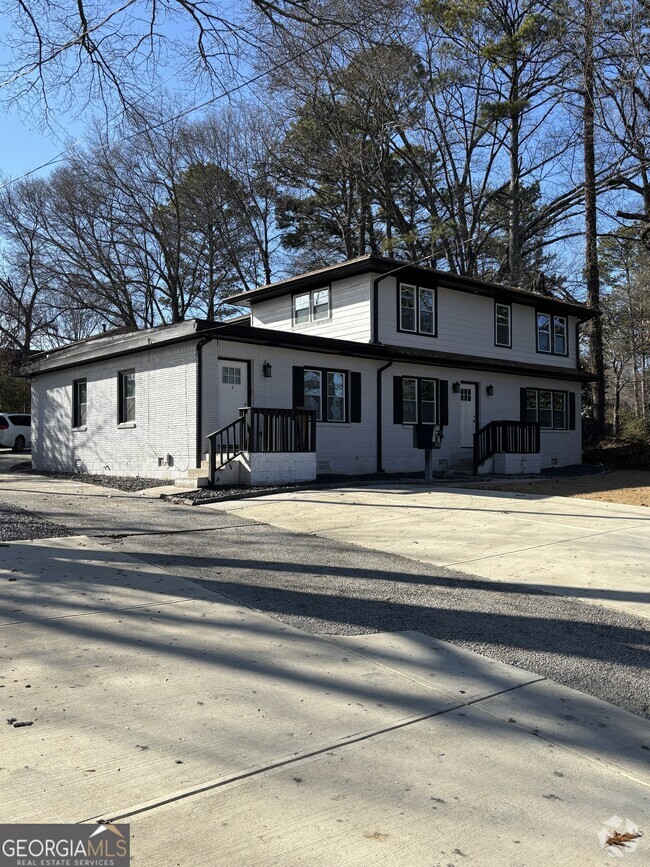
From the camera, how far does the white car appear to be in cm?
2856

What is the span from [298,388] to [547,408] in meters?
10.8

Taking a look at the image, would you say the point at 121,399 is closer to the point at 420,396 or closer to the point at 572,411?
the point at 420,396

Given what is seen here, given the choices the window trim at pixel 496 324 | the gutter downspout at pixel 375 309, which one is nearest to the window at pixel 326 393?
the gutter downspout at pixel 375 309

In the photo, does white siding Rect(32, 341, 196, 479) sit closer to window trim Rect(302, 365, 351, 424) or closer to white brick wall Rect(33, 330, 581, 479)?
white brick wall Rect(33, 330, 581, 479)

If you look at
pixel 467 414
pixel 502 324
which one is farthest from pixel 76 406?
pixel 502 324

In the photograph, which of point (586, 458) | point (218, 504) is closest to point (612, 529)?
point (218, 504)

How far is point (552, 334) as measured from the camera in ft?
75.0

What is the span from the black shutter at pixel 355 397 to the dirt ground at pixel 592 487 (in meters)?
3.59

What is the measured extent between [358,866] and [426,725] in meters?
1.06

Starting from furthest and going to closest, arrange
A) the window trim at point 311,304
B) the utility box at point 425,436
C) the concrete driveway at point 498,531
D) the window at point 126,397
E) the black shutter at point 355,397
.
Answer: the window trim at point 311,304
the black shutter at point 355,397
the window at point 126,397
the utility box at point 425,436
the concrete driveway at point 498,531

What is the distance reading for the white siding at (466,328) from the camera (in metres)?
17.7

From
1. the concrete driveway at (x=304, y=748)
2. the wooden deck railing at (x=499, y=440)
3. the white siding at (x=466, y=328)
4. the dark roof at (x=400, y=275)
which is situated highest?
the dark roof at (x=400, y=275)

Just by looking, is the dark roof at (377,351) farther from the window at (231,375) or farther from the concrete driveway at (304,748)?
the concrete driveway at (304,748)

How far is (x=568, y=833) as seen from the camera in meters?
2.24
